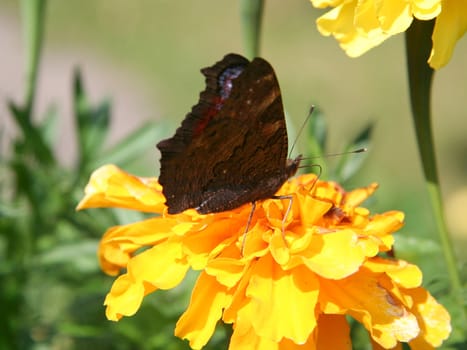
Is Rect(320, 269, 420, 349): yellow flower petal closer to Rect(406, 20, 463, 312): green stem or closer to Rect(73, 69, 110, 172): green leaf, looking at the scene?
Rect(406, 20, 463, 312): green stem

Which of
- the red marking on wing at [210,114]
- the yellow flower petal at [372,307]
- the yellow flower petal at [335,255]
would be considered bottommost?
the yellow flower petal at [372,307]

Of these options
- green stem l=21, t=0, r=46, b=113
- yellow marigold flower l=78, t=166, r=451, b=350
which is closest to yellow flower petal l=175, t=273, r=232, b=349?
yellow marigold flower l=78, t=166, r=451, b=350

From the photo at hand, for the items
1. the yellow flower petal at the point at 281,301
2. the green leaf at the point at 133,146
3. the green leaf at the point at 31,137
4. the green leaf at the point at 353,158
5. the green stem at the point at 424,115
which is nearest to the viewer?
the yellow flower petal at the point at 281,301

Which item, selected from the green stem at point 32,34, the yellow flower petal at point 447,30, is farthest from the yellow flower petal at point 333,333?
the green stem at point 32,34

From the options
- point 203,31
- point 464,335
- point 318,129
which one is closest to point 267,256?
point 464,335

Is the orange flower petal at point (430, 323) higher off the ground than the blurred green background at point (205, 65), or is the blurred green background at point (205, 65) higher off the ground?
the orange flower petal at point (430, 323)

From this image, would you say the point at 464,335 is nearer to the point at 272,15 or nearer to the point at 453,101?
the point at 453,101

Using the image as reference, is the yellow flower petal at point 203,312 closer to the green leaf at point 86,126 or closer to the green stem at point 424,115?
the green stem at point 424,115
